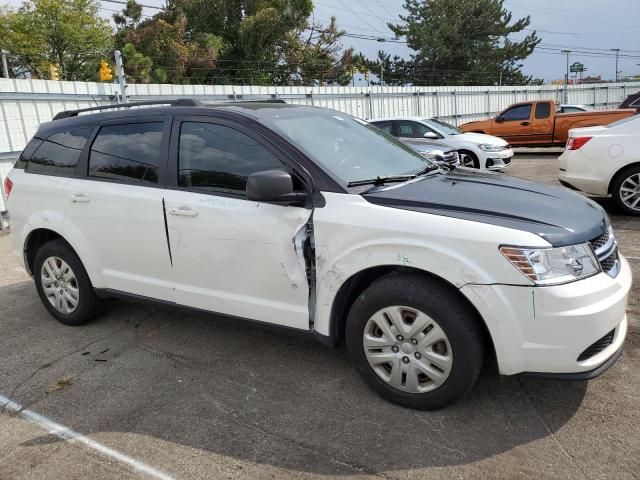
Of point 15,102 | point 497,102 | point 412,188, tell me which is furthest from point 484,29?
point 412,188

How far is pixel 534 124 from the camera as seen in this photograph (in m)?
15.7

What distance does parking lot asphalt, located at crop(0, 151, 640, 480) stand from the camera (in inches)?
105

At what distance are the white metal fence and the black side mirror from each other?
712cm

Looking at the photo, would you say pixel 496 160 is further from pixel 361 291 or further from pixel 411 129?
pixel 361 291

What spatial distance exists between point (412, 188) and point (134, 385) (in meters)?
2.17

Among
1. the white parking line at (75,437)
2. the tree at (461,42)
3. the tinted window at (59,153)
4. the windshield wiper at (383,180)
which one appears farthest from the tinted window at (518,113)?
the tree at (461,42)

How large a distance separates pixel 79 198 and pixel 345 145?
2092 mm

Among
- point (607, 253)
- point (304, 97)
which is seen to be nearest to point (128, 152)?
point (607, 253)

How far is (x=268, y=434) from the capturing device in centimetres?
295

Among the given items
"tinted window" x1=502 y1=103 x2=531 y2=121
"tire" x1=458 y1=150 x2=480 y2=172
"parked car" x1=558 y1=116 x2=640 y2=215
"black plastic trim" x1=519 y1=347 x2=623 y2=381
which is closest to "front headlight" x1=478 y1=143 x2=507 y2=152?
"tire" x1=458 y1=150 x2=480 y2=172

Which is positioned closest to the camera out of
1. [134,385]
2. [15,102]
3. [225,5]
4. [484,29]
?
[134,385]

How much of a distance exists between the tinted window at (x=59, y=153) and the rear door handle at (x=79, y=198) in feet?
0.75

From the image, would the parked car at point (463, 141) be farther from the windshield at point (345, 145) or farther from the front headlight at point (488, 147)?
the windshield at point (345, 145)

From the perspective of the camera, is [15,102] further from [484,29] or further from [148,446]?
[484,29]
